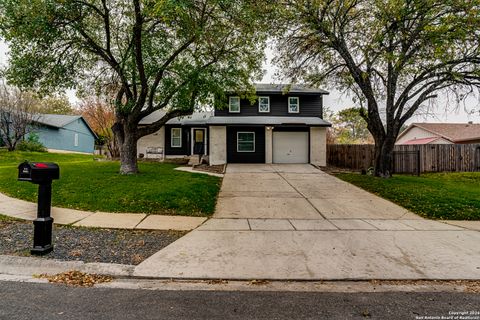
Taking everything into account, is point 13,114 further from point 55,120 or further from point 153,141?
point 153,141

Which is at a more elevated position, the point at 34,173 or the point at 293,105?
the point at 293,105

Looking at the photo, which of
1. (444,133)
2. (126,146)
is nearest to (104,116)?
(126,146)

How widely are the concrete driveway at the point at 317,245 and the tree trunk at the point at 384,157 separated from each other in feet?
15.7

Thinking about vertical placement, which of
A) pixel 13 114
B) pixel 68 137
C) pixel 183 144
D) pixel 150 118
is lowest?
pixel 183 144

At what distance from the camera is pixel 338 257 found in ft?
14.4

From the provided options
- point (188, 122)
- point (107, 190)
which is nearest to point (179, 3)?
point (107, 190)

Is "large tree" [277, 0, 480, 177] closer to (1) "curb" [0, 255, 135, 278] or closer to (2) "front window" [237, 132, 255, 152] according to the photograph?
(2) "front window" [237, 132, 255, 152]

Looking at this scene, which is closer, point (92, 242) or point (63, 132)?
point (92, 242)

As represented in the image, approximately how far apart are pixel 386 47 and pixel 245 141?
1011cm

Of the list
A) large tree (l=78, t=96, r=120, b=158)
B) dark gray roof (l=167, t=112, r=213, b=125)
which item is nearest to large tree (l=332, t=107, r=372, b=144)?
dark gray roof (l=167, t=112, r=213, b=125)

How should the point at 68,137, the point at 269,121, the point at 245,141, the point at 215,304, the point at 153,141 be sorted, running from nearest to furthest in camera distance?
the point at 215,304 < the point at 269,121 < the point at 245,141 < the point at 153,141 < the point at 68,137

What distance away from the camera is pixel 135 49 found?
10.5 metres

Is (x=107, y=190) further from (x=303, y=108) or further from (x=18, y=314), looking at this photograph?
(x=303, y=108)

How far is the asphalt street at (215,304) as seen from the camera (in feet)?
9.09
